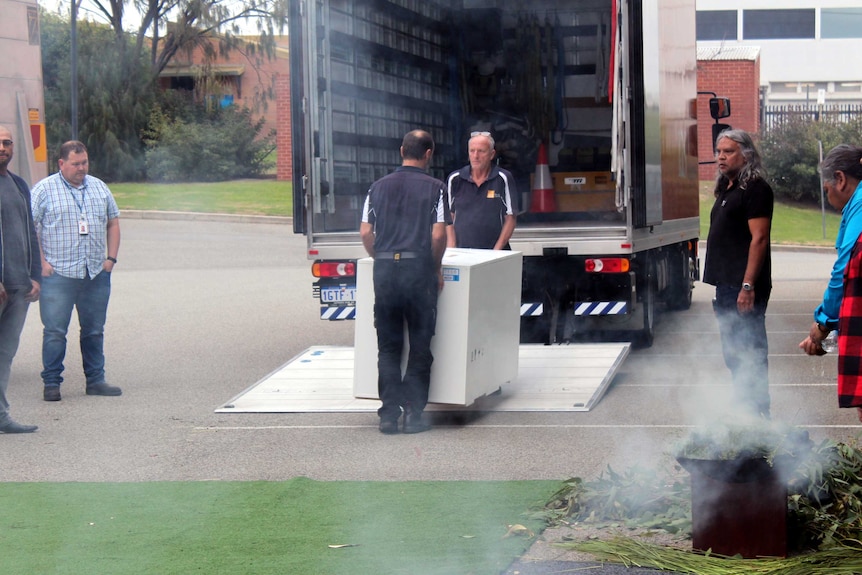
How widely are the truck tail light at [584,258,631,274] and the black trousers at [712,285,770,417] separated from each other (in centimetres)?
279

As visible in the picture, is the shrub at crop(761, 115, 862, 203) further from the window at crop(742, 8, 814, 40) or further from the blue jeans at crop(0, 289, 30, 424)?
the blue jeans at crop(0, 289, 30, 424)

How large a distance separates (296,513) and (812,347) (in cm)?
226

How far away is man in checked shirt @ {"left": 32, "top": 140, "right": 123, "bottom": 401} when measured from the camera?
8266 millimetres

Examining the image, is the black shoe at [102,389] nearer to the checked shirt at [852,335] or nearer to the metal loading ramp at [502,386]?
the metal loading ramp at [502,386]

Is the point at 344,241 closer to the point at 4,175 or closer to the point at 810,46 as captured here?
the point at 4,175

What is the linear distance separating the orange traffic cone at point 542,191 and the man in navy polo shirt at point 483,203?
4.27 meters

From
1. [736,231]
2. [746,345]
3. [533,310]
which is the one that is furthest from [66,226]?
[746,345]

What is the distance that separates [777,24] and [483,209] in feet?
136

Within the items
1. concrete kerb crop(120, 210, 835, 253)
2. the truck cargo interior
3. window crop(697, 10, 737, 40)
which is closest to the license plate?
the truck cargo interior

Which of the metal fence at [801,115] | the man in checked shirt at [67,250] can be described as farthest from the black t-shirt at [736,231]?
the metal fence at [801,115]

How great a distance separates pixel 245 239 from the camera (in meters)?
24.2

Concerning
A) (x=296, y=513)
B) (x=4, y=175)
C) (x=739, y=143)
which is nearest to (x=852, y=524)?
(x=296, y=513)

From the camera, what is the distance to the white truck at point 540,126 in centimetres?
936

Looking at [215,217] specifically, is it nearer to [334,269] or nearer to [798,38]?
Answer: [334,269]
